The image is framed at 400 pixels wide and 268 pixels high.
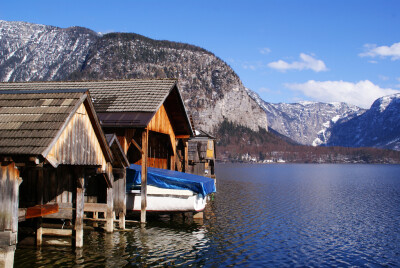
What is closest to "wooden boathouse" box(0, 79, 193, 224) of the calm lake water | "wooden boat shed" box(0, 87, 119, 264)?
the calm lake water

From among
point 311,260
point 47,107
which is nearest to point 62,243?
point 47,107

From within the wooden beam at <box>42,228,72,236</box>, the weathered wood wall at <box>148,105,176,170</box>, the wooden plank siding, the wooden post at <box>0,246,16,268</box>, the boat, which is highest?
the weathered wood wall at <box>148,105,176,170</box>

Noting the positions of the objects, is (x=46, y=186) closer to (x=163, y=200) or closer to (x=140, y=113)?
(x=140, y=113)

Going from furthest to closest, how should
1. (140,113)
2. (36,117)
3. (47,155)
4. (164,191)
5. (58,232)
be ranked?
(164,191), (140,113), (58,232), (36,117), (47,155)

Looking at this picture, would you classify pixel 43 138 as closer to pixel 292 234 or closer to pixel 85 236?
pixel 85 236

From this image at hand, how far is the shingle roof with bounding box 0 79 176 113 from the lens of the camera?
21969 millimetres

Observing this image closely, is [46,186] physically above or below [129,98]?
below

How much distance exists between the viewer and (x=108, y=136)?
1675 cm

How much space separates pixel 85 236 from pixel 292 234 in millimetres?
10740

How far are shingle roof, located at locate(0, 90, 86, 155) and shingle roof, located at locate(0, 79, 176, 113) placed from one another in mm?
8328

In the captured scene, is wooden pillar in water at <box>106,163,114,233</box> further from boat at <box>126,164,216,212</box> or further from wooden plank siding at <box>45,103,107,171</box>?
A: boat at <box>126,164,216,212</box>

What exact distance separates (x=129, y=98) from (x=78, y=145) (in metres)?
9.56

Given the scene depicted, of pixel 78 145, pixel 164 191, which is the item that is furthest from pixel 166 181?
pixel 78 145

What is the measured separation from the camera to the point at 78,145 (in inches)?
531
